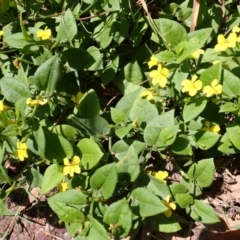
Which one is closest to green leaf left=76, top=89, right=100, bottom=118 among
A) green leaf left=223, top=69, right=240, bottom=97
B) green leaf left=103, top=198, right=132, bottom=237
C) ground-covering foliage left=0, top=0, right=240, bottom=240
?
ground-covering foliage left=0, top=0, right=240, bottom=240

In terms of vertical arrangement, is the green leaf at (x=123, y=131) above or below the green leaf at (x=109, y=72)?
below

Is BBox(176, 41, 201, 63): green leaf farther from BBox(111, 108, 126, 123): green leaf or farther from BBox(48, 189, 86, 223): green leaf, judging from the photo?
BBox(48, 189, 86, 223): green leaf

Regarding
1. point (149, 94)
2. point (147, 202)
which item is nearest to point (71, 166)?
point (147, 202)

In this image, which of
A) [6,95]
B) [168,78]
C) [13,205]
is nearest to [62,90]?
[6,95]

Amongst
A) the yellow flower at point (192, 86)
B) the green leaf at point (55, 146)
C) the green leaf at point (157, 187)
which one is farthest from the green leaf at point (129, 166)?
the yellow flower at point (192, 86)

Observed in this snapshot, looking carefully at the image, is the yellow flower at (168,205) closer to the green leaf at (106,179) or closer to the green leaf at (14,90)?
the green leaf at (106,179)

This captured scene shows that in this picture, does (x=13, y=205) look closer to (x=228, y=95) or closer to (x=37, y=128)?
(x=37, y=128)

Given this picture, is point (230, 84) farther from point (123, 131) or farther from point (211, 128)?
point (123, 131)
